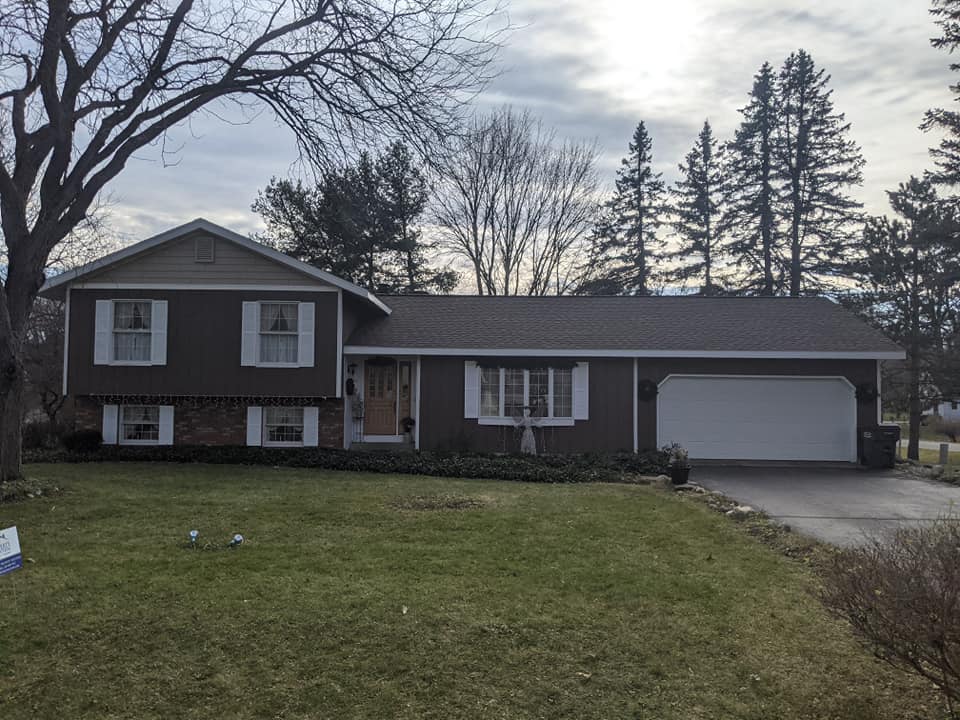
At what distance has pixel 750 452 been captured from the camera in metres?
15.9

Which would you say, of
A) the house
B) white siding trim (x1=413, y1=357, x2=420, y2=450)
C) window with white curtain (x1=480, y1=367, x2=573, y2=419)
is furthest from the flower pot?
white siding trim (x1=413, y1=357, x2=420, y2=450)

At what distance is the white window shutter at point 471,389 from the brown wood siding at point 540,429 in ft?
0.36

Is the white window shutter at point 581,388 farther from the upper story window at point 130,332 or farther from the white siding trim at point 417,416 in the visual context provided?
the upper story window at point 130,332

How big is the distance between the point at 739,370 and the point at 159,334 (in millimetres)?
13197

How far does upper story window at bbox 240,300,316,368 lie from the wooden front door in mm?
1979

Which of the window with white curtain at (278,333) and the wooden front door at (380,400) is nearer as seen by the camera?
the window with white curtain at (278,333)

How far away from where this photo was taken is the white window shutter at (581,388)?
1603 centimetres

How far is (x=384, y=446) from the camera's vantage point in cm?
1650

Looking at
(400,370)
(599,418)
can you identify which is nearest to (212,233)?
(400,370)

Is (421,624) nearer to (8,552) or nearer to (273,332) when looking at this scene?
(8,552)

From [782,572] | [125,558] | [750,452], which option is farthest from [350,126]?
[750,452]

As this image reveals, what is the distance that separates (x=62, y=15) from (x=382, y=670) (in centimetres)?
1006

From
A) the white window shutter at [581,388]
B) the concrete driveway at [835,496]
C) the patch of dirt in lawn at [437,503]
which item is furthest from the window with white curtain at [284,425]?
the concrete driveway at [835,496]

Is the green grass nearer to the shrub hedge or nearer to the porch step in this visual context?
the shrub hedge
